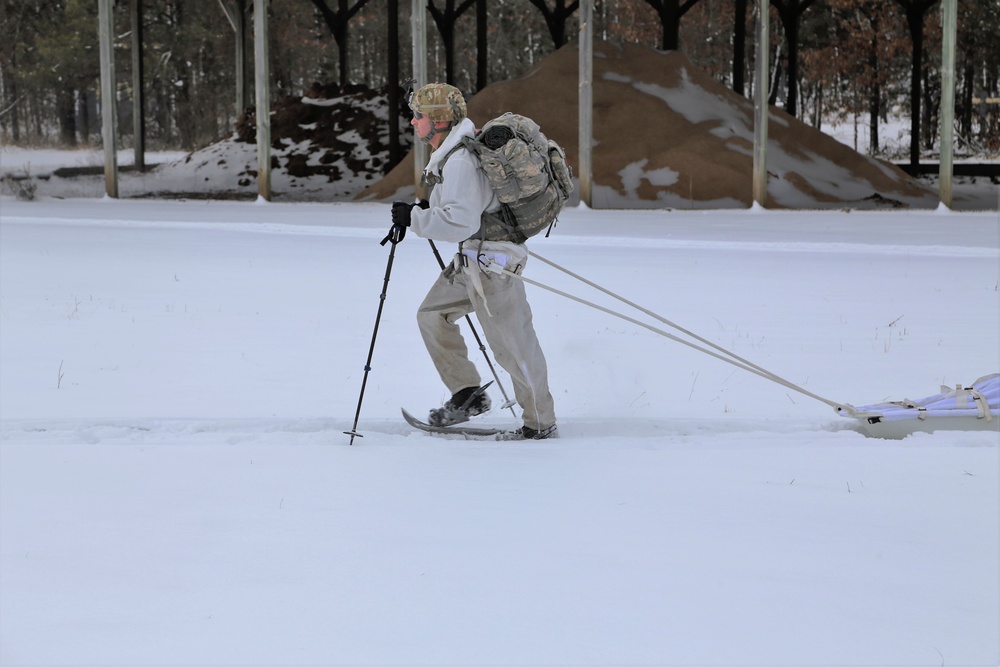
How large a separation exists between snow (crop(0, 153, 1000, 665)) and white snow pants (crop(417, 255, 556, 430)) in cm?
25

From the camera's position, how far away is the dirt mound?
55.3 feet

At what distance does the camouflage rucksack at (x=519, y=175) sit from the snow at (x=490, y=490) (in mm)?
946

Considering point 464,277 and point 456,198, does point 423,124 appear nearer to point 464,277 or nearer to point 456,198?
point 456,198

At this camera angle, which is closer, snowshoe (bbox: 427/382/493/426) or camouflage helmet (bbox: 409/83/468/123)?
camouflage helmet (bbox: 409/83/468/123)

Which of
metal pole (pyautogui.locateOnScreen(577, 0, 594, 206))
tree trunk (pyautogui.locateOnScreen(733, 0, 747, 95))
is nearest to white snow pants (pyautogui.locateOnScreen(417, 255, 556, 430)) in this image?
metal pole (pyautogui.locateOnScreen(577, 0, 594, 206))

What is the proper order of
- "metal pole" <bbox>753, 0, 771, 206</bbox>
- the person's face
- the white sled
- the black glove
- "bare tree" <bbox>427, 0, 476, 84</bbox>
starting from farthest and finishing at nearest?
"bare tree" <bbox>427, 0, 476, 84</bbox> < "metal pole" <bbox>753, 0, 771, 206</bbox> < the white sled < the person's face < the black glove

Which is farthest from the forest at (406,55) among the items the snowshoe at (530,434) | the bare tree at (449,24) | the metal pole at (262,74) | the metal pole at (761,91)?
the snowshoe at (530,434)

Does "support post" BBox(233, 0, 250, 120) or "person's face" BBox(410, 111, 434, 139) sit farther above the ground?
"support post" BBox(233, 0, 250, 120)

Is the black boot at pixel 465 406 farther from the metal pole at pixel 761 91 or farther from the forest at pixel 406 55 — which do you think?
the forest at pixel 406 55

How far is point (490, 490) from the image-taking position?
4699 mm

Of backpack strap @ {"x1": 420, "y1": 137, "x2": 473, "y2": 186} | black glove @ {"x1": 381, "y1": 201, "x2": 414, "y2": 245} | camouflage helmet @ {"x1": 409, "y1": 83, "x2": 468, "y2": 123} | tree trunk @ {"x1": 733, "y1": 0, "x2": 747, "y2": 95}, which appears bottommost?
black glove @ {"x1": 381, "y1": 201, "x2": 414, "y2": 245}

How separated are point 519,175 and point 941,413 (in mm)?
2097

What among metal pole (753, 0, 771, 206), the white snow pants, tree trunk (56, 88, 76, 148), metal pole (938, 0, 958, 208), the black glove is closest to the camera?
the black glove

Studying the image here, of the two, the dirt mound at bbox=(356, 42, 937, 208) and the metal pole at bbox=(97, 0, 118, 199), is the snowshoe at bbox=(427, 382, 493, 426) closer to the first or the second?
the dirt mound at bbox=(356, 42, 937, 208)
